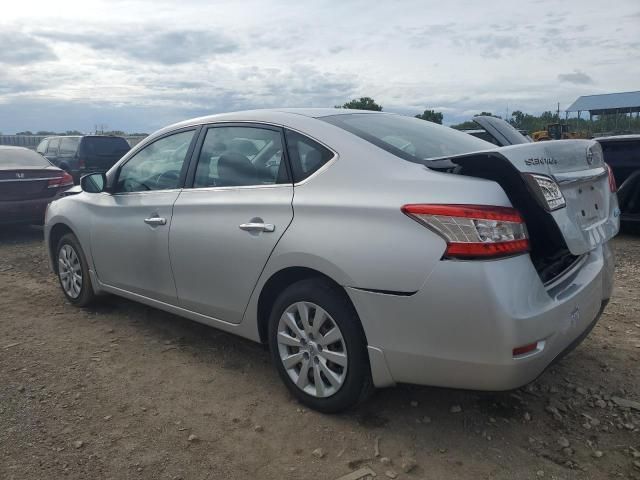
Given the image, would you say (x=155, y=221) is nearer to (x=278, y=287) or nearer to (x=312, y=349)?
(x=278, y=287)

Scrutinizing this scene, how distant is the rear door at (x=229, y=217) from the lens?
3166 millimetres

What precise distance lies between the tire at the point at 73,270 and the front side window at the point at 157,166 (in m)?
0.80

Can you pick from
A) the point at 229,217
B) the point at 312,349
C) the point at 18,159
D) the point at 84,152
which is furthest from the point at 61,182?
the point at 84,152

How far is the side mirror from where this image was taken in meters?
4.51

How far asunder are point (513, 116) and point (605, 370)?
116ft

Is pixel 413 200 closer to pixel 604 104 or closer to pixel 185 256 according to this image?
pixel 185 256

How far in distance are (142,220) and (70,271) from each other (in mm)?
1399

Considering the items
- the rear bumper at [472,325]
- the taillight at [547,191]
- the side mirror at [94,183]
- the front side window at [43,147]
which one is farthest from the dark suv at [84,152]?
the taillight at [547,191]

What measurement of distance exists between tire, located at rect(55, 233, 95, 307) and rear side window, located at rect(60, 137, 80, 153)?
1198cm

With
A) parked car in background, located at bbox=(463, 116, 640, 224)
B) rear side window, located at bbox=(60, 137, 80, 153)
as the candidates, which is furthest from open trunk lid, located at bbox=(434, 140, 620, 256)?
rear side window, located at bbox=(60, 137, 80, 153)

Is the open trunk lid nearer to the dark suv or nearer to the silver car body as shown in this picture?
the silver car body

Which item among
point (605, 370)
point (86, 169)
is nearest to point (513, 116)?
point (86, 169)

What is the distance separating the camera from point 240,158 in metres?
3.52

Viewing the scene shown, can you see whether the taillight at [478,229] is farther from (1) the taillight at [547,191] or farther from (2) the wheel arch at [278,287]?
(2) the wheel arch at [278,287]
